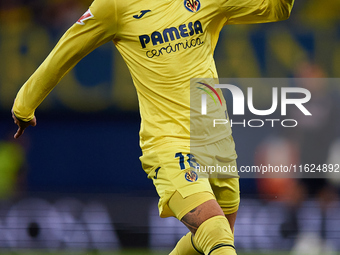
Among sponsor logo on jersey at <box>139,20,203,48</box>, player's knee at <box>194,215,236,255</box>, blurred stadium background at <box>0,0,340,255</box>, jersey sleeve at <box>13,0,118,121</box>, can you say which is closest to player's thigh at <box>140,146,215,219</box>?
player's knee at <box>194,215,236,255</box>

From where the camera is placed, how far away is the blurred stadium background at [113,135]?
6.43 metres

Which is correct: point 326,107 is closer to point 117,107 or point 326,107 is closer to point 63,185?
point 117,107

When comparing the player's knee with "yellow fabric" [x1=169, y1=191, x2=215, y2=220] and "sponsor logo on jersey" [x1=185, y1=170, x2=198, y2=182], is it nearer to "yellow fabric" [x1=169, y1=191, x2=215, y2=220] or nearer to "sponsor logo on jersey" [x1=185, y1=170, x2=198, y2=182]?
"yellow fabric" [x1=169, y1=191, x2=215, y2=220]

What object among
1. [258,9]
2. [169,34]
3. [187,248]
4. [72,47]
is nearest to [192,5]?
[169,34]

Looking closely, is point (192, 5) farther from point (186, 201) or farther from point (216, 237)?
point (216, 237)

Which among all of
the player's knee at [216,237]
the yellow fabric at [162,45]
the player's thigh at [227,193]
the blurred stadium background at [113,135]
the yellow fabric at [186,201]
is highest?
the yellow fabric at [162,45]

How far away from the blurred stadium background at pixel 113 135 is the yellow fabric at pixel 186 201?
10.1 feet

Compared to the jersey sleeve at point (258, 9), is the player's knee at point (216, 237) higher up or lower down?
lower down

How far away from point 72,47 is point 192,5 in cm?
75

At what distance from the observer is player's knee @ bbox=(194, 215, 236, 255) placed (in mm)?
3029

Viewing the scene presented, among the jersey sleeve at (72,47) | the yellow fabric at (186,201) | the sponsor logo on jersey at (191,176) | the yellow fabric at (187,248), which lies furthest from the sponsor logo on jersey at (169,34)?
the yellow fabric at (187,248)

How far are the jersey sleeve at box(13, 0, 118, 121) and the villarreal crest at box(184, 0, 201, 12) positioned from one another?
1.40 ft

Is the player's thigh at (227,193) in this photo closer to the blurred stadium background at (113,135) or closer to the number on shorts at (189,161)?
the number on shorts at (189,161)

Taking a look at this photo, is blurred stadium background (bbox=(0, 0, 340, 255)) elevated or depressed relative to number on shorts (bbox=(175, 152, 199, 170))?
depressed
